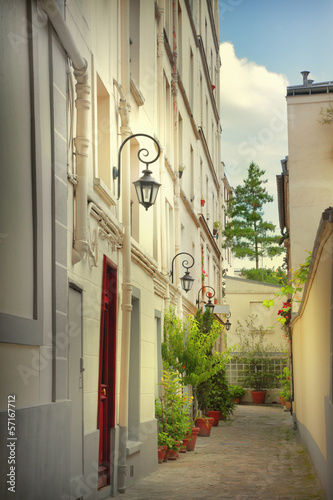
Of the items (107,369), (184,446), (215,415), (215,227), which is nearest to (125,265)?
(107,369)

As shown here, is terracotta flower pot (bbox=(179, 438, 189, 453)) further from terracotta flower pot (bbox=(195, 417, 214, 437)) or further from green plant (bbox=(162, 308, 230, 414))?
terracotta flower pot (bbox=(195, 417, 214, 437))

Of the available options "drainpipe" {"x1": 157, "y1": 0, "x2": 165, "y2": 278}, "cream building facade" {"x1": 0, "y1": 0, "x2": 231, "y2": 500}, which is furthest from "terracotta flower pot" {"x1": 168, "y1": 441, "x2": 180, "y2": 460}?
"drainpipe" {"x1": 157, "y1": 0, "x2": 165, "y2": 278}

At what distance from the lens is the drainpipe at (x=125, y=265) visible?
27.5ft

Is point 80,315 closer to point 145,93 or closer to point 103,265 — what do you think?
point 103,265

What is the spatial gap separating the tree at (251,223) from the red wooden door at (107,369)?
1090 inches

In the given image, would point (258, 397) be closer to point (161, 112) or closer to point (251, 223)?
point (251, 223)

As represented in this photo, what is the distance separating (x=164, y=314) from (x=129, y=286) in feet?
15.0

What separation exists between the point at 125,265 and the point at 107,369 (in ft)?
4.51

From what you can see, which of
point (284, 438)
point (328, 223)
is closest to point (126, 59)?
point (328, 223)

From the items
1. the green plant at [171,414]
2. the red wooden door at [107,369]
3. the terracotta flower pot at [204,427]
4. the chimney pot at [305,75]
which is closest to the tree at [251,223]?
the chimney pot at [305,75]

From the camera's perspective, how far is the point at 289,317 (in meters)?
19.9

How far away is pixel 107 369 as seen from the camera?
8.20 metres

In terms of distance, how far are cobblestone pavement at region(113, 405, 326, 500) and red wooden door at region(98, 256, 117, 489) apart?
0.52 meters

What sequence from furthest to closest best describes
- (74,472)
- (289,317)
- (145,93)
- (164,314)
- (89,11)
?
(289,317)
(164,314)
(145,93)
(89,11)
(74,472)
